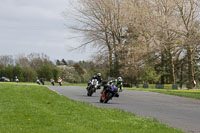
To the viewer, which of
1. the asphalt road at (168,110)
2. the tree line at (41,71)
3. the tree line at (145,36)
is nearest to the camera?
the asphalt road at (168,110)

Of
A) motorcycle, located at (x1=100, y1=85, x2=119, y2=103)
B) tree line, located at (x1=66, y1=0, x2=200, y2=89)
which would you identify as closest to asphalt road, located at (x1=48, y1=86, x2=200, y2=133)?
motorcycle, located at (x1=100, y1=85, x2=119, y2=103)

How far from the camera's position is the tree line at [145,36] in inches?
1607

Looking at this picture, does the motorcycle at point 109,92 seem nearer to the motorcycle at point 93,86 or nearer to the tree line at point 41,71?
the motorcycle at point 93,86

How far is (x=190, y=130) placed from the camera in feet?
31.5

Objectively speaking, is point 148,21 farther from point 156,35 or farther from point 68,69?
point 68,69

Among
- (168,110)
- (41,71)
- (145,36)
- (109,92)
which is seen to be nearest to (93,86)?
(109,92)

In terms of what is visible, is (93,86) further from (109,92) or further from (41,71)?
(41,71)

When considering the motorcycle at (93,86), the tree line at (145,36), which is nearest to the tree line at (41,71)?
the tree line at (145,36)

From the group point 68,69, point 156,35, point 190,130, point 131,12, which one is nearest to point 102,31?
point 131,12

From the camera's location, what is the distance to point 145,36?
157 feet

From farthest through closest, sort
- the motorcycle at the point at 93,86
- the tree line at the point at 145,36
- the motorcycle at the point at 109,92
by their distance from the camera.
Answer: the tree line at the point at 145,36 < the motorcycle at the point at 93,86 < the motorcycle at the point at 109,92

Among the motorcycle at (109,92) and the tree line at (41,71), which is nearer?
the motorcycle at (109,92)

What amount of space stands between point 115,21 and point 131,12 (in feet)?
46.0

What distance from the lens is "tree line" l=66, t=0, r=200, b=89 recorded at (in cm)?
4081
